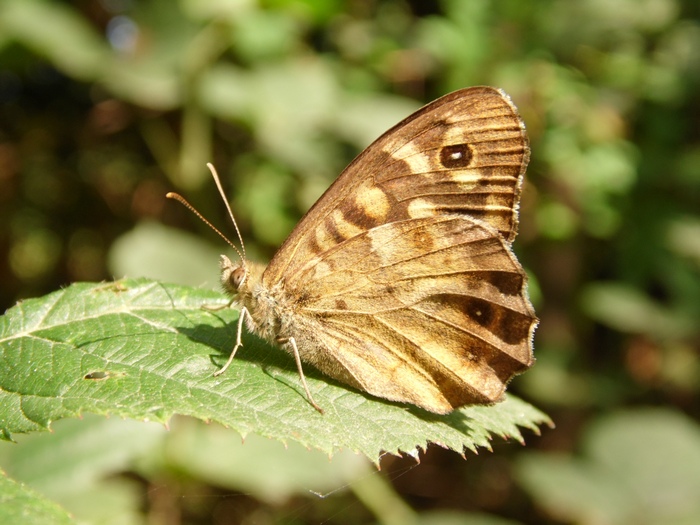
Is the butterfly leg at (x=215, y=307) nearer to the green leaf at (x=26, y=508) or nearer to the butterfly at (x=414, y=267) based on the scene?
the butterfly at (x=414, y=267)

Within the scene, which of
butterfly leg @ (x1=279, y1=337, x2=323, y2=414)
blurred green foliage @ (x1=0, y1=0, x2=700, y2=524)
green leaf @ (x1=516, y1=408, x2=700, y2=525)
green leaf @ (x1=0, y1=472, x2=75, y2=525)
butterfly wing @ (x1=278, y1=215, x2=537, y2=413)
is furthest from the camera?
blurred green foliage @ (x1=0, y1=0, x2=700, y2=524)

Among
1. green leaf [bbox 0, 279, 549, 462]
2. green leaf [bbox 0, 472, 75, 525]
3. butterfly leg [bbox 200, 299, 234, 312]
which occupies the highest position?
butterfly leg [bbox 200, 299, 234, 312]

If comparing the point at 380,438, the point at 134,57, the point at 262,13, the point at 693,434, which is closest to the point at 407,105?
the point at 262,13

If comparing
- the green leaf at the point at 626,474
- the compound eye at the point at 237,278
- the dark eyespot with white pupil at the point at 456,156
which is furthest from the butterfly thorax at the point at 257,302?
the green leaf at the point at 626,474

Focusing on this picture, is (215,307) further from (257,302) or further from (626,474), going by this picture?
(626,474)

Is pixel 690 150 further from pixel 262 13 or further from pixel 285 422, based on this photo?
pixel 285 422

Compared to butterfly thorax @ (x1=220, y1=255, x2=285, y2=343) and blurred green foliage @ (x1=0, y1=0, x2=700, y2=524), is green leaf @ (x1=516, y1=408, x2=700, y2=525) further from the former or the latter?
butterfly thorax @ (x1=220, y1=255, x2=285, y2=343)

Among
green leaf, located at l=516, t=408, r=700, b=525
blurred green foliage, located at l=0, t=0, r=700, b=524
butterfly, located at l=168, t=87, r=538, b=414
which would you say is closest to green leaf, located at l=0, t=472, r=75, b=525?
butterfly, located at l=168, t=87, r=538, b=414
